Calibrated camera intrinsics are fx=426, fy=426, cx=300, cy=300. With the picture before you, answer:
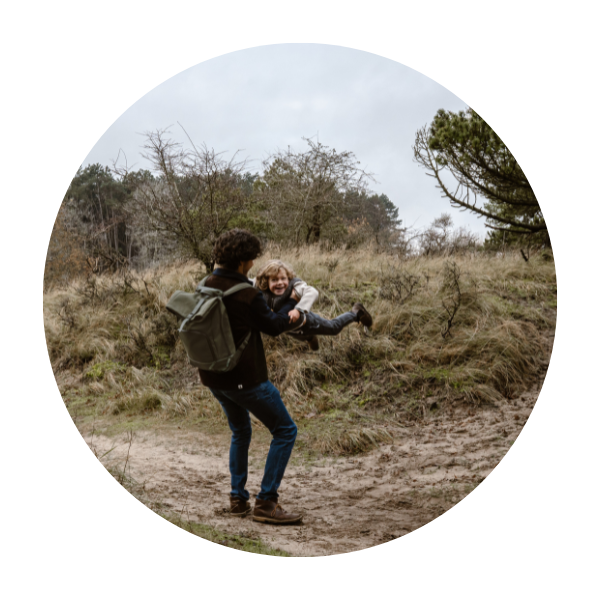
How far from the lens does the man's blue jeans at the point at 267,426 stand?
259 cm

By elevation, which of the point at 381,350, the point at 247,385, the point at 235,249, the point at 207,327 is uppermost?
the point at 235,249

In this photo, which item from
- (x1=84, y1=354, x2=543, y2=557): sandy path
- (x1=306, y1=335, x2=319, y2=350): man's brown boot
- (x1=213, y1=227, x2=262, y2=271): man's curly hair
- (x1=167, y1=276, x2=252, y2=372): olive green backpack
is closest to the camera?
(x1=167, y1=276, x2=252, y2=372): olive green backpack

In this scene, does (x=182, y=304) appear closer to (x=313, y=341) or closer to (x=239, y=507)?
(x=313, y=341)

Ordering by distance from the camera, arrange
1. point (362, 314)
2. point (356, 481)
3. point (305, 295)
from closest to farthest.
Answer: point (305, 295)
point (356, 481)
point (362, 314)

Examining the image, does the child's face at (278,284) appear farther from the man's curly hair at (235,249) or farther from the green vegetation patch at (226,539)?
the green vegetation patch at (226,539)

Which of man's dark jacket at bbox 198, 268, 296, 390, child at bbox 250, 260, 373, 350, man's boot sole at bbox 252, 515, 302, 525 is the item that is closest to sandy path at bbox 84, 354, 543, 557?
man's boot sole at bbox 252, 515, 302, 525

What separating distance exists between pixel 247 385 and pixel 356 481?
3.38ft

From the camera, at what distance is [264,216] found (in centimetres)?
312

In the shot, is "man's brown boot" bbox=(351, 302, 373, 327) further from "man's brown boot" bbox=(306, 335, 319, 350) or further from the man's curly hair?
the man's curly hair

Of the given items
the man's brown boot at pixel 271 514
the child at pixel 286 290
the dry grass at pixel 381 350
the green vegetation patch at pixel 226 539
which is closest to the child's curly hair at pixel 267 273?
the child at pixel 286 290

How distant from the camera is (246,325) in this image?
243cm

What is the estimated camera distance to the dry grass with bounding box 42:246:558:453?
3.15m

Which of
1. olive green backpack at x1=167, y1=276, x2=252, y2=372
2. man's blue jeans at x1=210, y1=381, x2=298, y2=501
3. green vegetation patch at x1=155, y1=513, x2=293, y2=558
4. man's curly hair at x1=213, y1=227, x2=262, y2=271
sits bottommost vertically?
green vegetation patch at x1=155, y1=513, x2=293, y2=558

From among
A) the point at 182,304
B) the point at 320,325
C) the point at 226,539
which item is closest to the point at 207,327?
the point at 182,304
